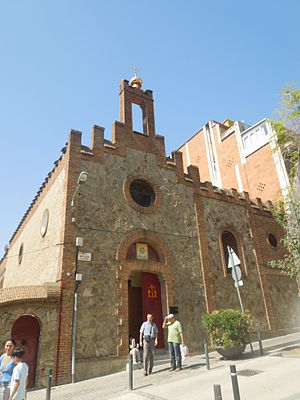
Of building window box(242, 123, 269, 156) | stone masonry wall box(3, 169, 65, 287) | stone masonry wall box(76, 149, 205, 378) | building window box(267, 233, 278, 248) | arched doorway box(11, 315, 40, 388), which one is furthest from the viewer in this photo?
building window box(242, 123, 269, 156)

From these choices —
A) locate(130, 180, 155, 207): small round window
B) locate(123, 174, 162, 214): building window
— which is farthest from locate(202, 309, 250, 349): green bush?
locate(130, 180, 155, 207): small round window

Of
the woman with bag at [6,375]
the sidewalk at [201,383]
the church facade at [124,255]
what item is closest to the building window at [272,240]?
the church facade at [124,255]

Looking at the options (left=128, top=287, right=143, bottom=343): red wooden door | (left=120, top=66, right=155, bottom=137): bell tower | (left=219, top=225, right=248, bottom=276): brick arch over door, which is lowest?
(left=128, top=287, right=143, bottom=343): red wooden door

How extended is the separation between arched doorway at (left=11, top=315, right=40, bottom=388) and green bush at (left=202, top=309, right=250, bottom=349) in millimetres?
5462

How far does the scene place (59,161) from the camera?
13.0 meters

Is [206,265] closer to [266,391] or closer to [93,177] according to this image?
[93,177]

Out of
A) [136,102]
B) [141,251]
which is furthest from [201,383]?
[136,102]

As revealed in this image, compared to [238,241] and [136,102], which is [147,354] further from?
[136,102]

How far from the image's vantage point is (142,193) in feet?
43.7

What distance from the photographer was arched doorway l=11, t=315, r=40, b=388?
8.59m

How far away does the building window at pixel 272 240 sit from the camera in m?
17.3

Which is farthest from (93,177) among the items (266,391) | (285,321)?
(285,321)

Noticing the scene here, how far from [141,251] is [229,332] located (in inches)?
181

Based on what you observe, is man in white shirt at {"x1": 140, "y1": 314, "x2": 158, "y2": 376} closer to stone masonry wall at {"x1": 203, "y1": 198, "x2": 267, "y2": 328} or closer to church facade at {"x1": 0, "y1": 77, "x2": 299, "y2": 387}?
church facade at {"x1": 0, "y1": 77, "x2": 299, "y2": 387}
